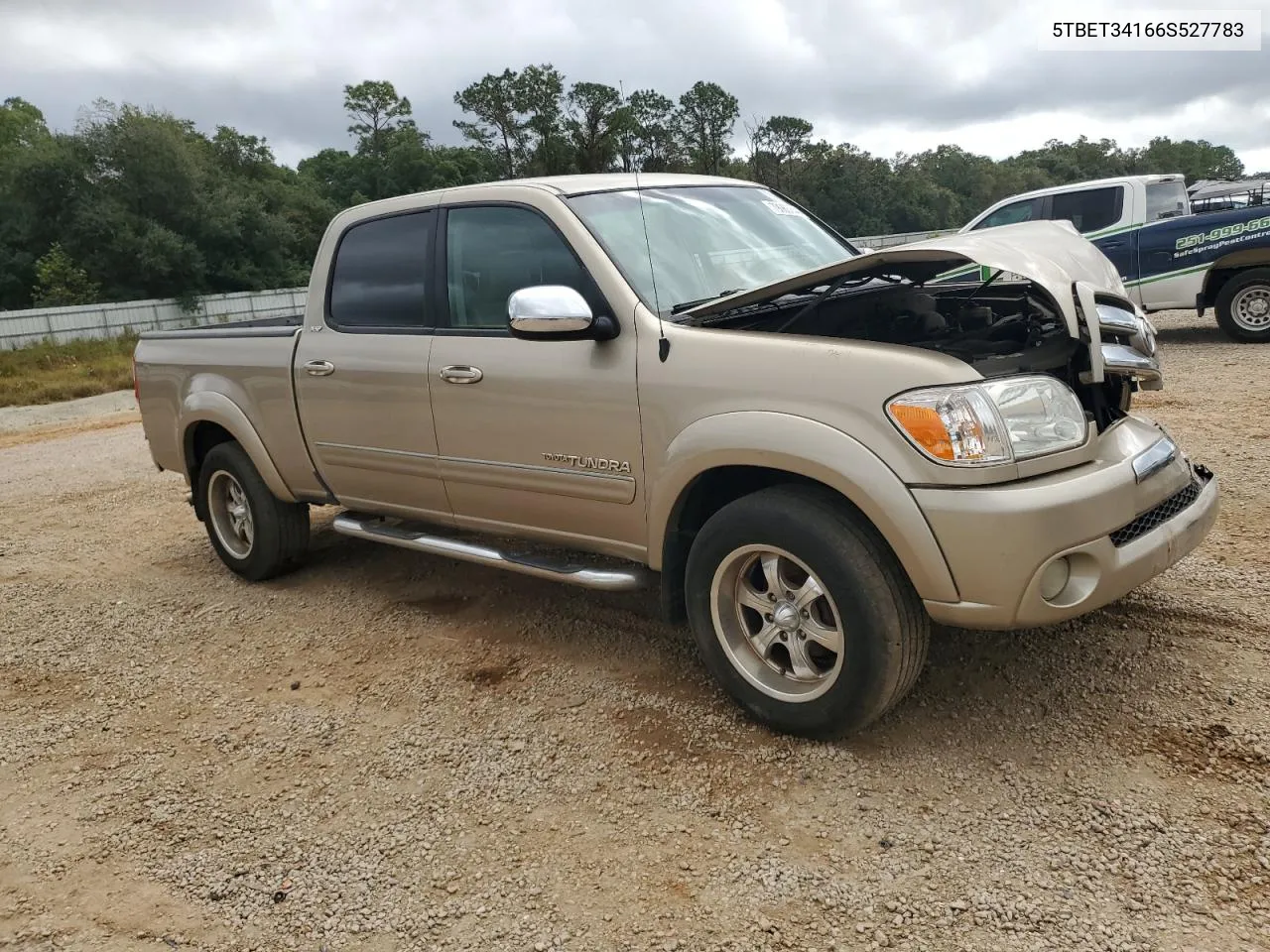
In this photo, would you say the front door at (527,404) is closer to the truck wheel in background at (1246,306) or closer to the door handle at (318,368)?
the door handle at (318,368)

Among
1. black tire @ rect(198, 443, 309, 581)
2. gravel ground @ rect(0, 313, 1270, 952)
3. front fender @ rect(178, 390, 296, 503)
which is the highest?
front fender @ rect(178, 390, 296, 503)

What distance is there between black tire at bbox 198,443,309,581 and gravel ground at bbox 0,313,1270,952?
0.59 metres

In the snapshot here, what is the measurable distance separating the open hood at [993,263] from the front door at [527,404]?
45 cm

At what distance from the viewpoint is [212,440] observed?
221 inches

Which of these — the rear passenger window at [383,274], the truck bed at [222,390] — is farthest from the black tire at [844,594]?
the truck bed at [222,390]

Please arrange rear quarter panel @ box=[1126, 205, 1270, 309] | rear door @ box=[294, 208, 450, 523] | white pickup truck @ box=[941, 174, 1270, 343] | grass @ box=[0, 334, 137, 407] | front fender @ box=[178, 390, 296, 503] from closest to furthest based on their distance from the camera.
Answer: rear door @ box=[294, 208, 450, 523], front fender @ box=[178, 390, 296, 503], rear quarter panel @ box=[1126, 205, 1270, 309], white pickup truck @ box=[941, 174, 1270, 343], grass @ box=[0, 334, 137, 407]

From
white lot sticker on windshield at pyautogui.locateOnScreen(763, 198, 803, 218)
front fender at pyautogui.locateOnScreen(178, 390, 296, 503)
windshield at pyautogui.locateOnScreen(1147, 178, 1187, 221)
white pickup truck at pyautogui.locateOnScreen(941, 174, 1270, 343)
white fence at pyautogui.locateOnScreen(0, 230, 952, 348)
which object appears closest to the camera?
white lot sticker on windshield at pyautogui.locateOnScreen(763, 198, 803, 218)

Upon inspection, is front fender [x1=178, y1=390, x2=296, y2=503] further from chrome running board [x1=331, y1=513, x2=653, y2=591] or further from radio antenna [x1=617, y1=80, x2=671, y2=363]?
radio antenna [x1=617, y1=80, x2=671, y2=363]

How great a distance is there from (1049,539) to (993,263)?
2.71ft

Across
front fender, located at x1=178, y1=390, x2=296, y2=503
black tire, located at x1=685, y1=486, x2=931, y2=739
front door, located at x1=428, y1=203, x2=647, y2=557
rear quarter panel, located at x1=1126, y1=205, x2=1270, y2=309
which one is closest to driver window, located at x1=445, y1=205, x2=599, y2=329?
Answer: front door, located at x1=428, y1=203, x2=647, y2=557

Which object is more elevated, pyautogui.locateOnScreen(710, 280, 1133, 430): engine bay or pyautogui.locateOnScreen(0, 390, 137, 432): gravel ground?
pyautogui.locateOnScreen(710, 280, 1133, 430): engine bay

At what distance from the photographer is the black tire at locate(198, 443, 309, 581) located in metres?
5.24

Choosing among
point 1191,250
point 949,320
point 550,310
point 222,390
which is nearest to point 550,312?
point 550,310

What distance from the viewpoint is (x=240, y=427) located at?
201 inches
